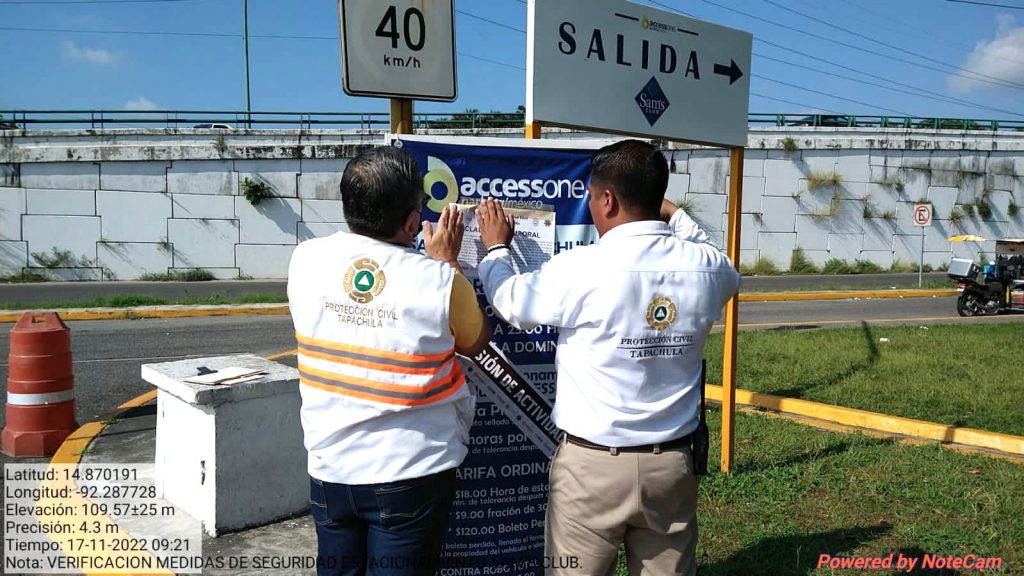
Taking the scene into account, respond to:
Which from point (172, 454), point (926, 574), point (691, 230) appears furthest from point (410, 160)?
point (926, 574)

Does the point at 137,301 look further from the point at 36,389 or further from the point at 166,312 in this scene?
the point at 36,389

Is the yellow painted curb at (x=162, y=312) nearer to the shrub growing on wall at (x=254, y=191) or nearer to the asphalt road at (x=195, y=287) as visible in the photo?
the asphalt road at (x=195, y=287)

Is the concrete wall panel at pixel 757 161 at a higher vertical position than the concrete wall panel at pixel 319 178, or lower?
higher

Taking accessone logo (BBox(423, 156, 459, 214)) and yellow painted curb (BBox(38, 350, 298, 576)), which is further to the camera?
yellow painted curb (BBox(38, 350, 298, 576))

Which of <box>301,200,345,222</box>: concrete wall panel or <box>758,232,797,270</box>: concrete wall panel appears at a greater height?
<box>301,200,345,222</box>: concrete wall panel

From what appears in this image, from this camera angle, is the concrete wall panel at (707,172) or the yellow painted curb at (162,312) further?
the concrete wall panel at (707,172)

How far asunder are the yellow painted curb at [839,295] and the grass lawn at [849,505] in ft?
42.4

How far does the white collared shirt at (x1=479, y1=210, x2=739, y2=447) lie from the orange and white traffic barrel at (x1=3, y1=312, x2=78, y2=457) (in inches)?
186

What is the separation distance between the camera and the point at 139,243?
2169 centimetres

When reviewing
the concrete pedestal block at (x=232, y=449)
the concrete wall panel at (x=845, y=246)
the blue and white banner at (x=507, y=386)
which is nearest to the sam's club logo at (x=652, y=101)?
the blue and white banner at (x=507, y=386)

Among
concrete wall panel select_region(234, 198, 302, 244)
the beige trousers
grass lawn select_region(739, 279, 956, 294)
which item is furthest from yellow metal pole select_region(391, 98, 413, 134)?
concrete wall panel select_region(234, 198, 302, 244)

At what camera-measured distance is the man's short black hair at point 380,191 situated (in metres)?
2.23

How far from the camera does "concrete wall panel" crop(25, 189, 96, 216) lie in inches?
829

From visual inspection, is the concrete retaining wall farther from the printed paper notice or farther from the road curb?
the printed paper notice
